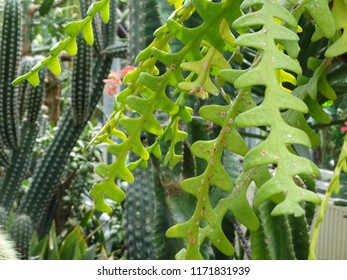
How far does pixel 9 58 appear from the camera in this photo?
1756 mm

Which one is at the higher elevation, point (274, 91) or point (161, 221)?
point (274, 91)

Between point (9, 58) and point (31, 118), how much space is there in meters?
0.30

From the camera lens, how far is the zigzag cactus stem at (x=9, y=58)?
5.74 feet

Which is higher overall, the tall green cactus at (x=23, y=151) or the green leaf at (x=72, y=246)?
the tall green cactus at (x=23, y=151)

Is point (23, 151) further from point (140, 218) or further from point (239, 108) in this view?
point (239, 108)

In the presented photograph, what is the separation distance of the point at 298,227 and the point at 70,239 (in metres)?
1.25

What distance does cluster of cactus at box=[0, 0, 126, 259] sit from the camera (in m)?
1.77

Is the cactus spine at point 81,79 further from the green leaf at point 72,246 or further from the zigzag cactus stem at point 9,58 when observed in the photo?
the green leaf at point 72,246

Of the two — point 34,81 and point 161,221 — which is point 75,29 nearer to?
point 34,81

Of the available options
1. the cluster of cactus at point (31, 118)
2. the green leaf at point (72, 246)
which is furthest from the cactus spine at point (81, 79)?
the green leaf at point (72, 246)

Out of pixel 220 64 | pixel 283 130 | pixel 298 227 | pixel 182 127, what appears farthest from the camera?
pixel 182 127

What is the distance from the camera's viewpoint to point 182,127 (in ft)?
2.99

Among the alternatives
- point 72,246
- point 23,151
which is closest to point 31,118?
point 23,151
